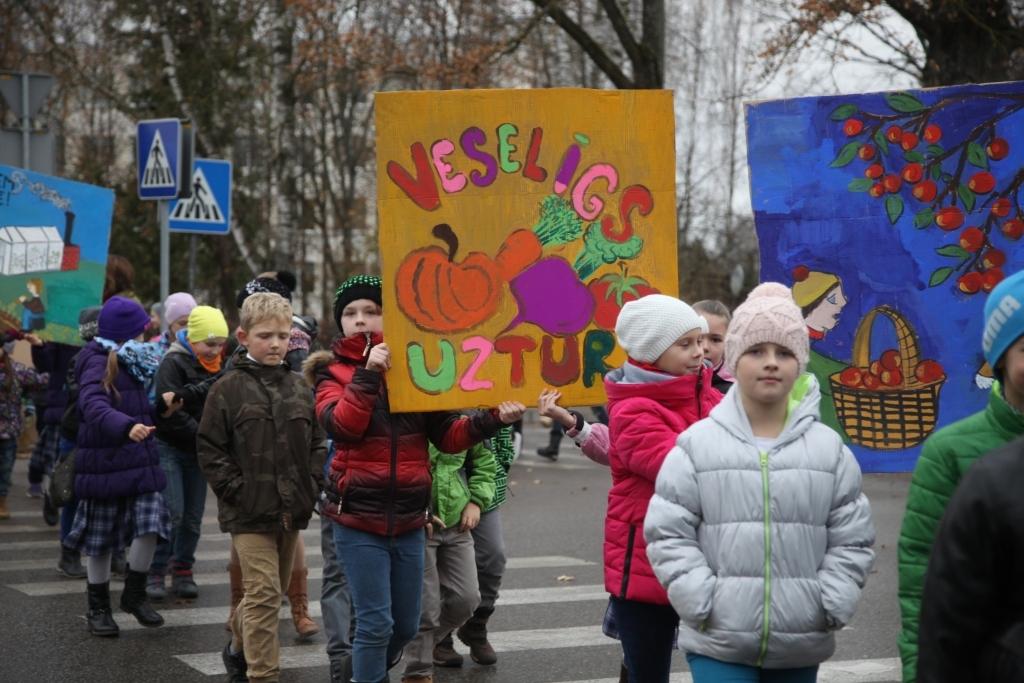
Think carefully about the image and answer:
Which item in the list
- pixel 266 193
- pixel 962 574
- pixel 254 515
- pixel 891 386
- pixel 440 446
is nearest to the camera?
pixel 962 574

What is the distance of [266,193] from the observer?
32.0 meters

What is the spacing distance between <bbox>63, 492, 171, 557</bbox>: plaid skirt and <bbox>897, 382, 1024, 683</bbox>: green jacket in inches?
216

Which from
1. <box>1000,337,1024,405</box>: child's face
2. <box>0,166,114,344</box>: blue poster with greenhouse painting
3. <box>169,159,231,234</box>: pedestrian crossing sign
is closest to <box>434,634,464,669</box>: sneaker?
<box>0,166,114,344</box>: blue poster with greenhouse painting

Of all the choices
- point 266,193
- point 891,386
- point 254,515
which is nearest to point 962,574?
point 891,386

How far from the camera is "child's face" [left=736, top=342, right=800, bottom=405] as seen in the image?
14.2ft

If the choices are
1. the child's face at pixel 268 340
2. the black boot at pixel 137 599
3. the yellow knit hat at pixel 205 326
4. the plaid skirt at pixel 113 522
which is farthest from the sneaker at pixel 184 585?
the child's face at pixel 268 340

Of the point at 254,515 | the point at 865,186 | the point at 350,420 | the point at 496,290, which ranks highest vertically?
the point at 865,186

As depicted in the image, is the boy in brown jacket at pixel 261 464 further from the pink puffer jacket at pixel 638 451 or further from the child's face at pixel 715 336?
the pink puffer jacket at pixel 638 451

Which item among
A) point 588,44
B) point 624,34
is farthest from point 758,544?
point 588,44

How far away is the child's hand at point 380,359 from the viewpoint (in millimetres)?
5617

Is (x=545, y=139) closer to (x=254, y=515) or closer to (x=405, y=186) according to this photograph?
(x=405, y=186)

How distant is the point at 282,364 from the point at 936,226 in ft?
9.59

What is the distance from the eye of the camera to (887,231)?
5.65 m

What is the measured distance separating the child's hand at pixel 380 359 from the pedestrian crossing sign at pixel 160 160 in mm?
8091
